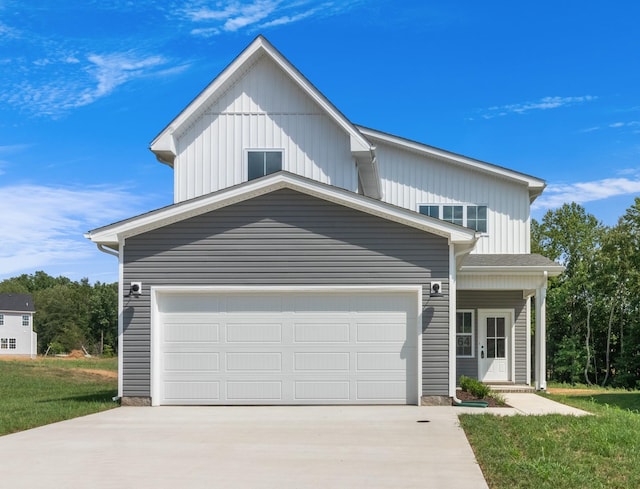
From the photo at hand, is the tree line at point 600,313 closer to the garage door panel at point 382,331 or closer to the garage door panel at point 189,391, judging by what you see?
the garage door panel at point 382,331

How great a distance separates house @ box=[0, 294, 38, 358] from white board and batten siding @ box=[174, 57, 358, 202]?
5277cm

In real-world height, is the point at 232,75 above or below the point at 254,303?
above

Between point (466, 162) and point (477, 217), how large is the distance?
5.32 feet

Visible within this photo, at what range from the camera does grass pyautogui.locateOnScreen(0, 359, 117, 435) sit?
13031 mm

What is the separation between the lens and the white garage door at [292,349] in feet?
48.0

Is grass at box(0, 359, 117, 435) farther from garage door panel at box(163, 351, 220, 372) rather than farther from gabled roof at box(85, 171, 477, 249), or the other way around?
gabled roof at box(85, 171, 477, 249)

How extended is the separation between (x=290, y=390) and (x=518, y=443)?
5903mm

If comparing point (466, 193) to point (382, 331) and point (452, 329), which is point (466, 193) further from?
point (382, 331)

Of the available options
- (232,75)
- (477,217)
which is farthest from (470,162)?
(232,75)

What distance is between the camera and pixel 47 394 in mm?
19953

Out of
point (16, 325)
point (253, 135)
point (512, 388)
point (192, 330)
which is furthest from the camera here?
point (16, 325)

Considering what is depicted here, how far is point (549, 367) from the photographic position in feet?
118

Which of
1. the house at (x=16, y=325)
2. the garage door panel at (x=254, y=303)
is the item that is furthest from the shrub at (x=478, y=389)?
the house at (x=16, y=325)

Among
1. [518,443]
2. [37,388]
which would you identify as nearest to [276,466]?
[518,443]
